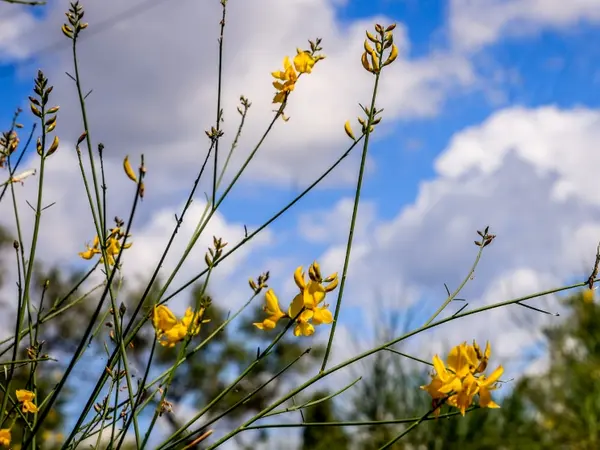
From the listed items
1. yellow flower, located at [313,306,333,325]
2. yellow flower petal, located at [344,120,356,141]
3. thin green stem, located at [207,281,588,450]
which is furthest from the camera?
yellow flower petal, located at [344,120,356,141]

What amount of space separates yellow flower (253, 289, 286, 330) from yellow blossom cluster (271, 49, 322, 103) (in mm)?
442

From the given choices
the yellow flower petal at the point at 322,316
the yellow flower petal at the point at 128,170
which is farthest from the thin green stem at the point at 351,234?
the yellow flower petal at the point at 128,170

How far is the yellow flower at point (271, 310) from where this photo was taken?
4.98ft

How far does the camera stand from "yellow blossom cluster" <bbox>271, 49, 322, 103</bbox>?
1.70 m

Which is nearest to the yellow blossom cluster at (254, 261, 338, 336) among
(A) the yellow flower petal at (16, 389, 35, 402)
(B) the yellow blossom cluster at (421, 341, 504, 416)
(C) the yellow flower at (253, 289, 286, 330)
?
(C) the yellow flower at (253, 289, 286, 330)

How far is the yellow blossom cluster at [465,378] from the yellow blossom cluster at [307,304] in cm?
21

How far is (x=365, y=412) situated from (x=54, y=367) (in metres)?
7.04

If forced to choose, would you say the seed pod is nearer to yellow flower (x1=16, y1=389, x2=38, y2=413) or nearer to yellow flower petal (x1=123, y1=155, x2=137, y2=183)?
yellow flower petal (x1=123, y1=155, x2=137, y2=183)

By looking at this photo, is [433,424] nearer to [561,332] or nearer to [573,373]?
[573,373]

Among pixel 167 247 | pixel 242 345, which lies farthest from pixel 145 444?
pixel 242 345

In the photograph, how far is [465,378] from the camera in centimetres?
142

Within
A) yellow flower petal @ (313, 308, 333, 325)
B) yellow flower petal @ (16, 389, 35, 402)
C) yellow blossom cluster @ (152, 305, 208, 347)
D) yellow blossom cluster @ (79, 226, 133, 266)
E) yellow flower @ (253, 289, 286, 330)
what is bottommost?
yellow flower petal @ (313, 308, 333, 325)

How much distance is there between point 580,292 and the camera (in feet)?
22.9

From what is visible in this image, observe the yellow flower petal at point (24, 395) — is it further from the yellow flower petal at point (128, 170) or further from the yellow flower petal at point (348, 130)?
the yellow flower petal at point (348, 130)
